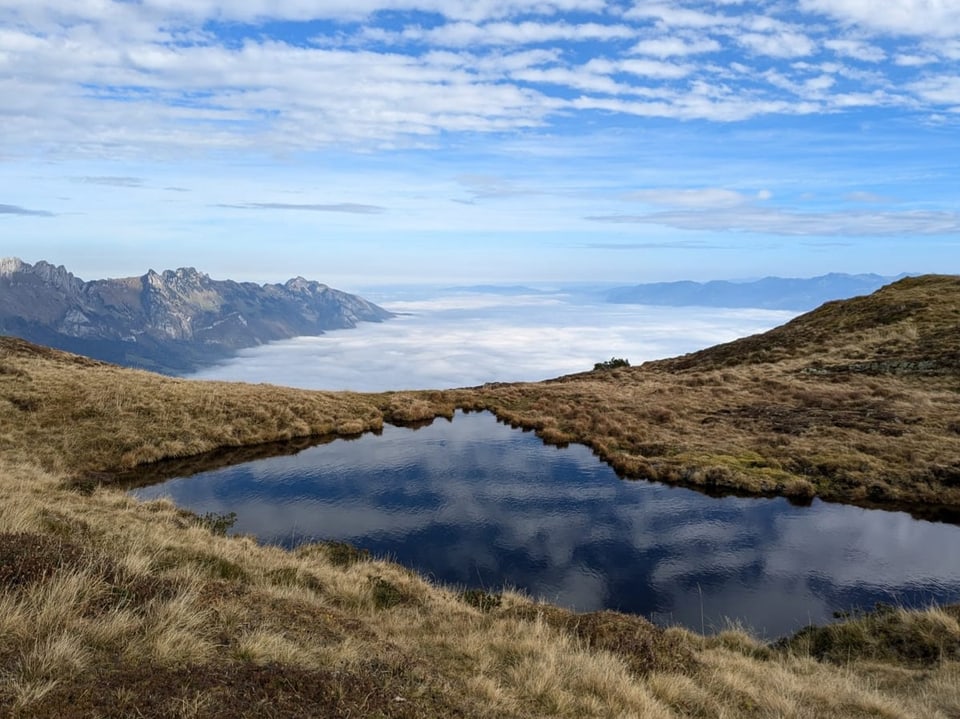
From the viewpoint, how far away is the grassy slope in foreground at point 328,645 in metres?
6.71

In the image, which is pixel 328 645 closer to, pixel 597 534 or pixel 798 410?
pixel 597 534

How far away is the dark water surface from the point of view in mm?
20625

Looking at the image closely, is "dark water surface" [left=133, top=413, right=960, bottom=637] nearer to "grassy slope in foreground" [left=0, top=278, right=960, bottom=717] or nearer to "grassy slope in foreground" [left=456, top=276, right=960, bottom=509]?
"grassy slope in foreground" [left=456, top=276, right=960, bottom=509]

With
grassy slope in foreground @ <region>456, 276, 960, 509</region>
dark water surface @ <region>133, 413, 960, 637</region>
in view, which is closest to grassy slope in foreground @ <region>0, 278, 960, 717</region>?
dark water surface @ <region>133, 413, 960, 637</region>

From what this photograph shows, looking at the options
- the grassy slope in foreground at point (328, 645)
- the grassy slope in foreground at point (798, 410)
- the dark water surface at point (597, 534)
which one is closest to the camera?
the grassy slope in foreground at point (328, 645)

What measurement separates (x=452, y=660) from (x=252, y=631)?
359cm

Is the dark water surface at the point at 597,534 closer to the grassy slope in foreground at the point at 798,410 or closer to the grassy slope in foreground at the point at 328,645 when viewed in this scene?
the grassy slope in foreground at the point at 798,410

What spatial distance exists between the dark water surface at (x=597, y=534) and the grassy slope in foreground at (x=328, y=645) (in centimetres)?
377

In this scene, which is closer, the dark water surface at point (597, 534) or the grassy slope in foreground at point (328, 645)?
the grassy slope in foreground at point (328, 645)

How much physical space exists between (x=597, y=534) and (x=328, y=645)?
1857cm

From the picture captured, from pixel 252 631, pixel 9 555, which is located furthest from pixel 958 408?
pixel 9 555

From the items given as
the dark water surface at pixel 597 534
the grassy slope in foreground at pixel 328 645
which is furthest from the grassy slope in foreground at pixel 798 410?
the grassy slope in foreground at pixel 328 645

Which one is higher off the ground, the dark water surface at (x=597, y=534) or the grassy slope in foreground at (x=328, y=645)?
the grassy slope in foreground at (x=328, y=645)

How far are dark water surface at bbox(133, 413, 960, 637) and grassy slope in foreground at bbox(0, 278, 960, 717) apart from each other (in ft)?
12.4
